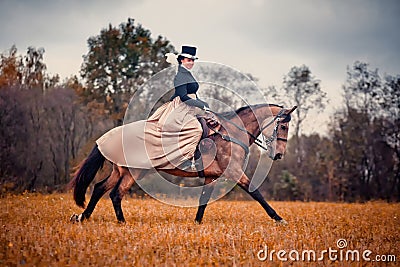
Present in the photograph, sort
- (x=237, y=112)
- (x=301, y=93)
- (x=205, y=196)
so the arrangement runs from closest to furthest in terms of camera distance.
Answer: (x=205, y=196) < (x=237, y=112) < (x=301, y=93)

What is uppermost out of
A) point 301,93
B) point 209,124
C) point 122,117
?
point 301,93

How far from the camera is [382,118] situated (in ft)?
113

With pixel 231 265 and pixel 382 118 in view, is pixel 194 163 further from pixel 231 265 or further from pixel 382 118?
pixel 382 118

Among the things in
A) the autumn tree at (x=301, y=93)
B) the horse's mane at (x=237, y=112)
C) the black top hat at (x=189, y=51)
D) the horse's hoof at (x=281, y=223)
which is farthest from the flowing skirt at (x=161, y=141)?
the autumn tree at (x=301, y=93)

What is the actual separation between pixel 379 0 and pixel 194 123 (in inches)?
842

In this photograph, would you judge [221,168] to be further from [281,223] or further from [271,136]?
[281,223]

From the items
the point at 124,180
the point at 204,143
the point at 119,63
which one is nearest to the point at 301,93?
the point at 119,63

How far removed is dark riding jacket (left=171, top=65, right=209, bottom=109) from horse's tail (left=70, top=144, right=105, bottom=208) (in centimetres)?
217

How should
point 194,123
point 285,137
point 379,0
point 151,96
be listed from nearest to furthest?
point 194,123 < point 285,137 < point 151,96 < point 379,0

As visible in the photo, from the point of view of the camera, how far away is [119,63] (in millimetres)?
Answer: 29719

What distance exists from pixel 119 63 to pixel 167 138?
2174 cm

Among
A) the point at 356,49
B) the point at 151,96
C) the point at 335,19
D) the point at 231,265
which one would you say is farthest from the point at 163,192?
the point at 356,49

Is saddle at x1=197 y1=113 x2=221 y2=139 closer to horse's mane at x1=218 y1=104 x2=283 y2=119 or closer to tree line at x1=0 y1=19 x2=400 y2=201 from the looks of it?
horse's mane at x1=218 y1=104 x2=283 y2=119

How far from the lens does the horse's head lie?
9648 mm
